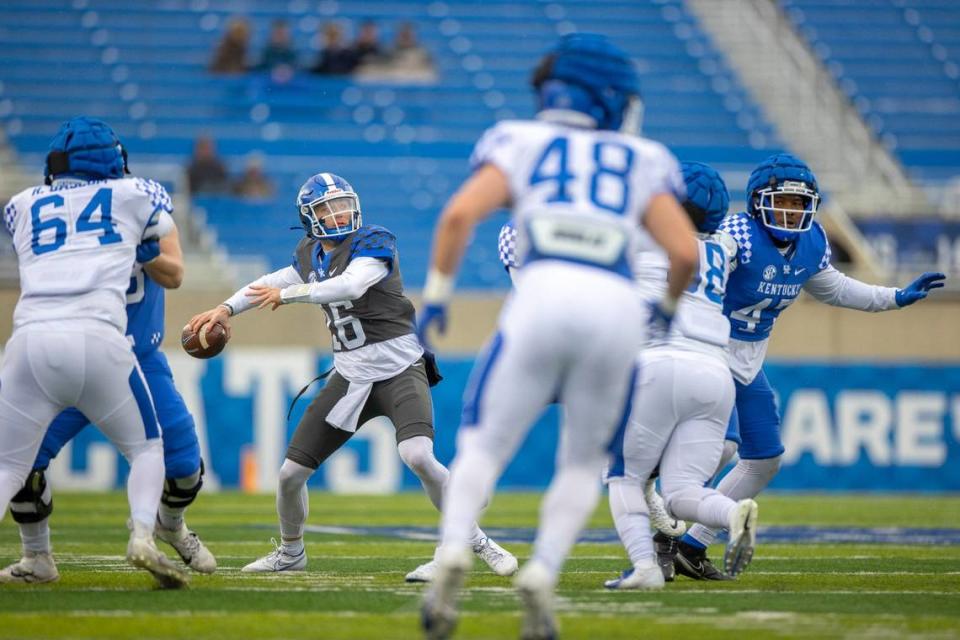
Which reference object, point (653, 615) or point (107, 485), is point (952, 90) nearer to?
point (107, 485)

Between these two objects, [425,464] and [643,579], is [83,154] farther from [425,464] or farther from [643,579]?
[643,579]

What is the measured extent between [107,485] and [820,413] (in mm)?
7006

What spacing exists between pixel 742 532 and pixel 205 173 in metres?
13.1

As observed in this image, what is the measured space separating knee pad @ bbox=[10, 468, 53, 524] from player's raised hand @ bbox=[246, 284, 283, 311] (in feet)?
3.72

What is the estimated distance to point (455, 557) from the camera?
4.18 metres

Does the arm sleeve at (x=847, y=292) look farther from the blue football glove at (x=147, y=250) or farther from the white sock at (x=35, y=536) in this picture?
the white sock at (x=35, y=536)

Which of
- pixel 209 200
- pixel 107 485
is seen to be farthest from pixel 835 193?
pixel 107 485

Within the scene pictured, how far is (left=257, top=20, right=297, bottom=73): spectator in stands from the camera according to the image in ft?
66.3

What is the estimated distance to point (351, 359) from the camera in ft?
22.8

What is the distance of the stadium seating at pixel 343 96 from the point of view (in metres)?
18.5

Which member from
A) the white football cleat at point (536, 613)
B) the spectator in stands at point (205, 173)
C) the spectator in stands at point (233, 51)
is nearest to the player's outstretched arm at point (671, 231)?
the white football cleat at point (536, 613)

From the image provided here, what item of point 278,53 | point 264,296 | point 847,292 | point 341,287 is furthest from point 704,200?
point 278,53

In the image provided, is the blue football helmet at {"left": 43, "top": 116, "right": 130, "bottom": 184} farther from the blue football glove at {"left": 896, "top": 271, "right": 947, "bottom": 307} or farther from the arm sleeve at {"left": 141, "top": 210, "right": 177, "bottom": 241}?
the blue football glove at {"left": 896, "top": 271, "right": 947, "bottom": 307}

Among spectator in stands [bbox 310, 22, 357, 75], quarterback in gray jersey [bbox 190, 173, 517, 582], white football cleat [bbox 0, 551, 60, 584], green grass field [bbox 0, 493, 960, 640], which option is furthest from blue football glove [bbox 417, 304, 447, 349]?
spectator in stands [bbox 310, 22, 357, 75]
